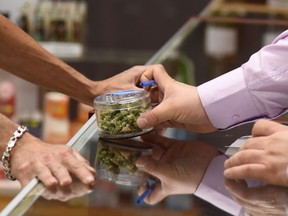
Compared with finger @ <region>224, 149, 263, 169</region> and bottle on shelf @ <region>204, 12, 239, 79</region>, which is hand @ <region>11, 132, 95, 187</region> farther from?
bottle on shelf @ <region>204, 12, 239, 79</region>

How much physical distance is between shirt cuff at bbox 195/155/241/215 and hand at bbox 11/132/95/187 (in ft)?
0.68

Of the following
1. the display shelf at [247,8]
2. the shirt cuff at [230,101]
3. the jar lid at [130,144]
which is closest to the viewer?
the jar lid at [130,144]

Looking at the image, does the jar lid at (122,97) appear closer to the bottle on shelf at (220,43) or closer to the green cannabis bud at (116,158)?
the green cannabis bud at (116,158)

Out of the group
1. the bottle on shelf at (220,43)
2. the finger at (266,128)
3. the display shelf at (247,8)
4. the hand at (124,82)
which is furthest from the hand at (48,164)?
the display shelf at (247,8)

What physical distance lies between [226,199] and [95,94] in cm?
86

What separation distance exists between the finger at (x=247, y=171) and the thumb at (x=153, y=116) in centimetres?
32

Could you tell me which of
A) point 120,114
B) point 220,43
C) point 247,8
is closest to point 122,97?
point 120,114

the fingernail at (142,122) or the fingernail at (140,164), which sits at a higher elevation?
the fingernail at (142,122)

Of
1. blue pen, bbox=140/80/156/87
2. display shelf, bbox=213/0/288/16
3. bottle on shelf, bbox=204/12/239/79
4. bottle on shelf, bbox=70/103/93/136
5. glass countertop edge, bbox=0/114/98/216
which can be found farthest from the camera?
display shelf, bbox=213/0/288/16

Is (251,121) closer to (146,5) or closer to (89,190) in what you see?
(89,190)

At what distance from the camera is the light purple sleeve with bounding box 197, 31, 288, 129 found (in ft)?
6.17

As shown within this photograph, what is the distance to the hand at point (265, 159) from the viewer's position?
1495mm

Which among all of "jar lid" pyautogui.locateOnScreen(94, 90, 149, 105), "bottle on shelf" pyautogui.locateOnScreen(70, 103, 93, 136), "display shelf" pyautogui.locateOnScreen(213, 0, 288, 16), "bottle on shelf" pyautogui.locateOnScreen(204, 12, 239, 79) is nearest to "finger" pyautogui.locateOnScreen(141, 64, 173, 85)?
"jar lid" pyautogui.locateOnScreen(94, 90, 149, 105)

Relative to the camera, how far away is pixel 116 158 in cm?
173
